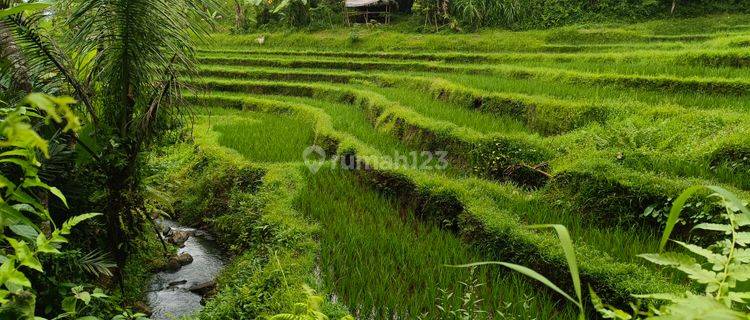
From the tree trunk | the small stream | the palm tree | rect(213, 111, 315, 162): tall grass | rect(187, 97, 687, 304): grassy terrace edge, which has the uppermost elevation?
the tree trunk

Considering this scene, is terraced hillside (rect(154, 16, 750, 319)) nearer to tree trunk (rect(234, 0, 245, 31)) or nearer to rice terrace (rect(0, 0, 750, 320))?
rice terrace (rect(0, 0, 750, 320))

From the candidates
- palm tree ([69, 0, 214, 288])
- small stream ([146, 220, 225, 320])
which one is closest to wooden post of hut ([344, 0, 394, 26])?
small stream ([146, 220, 225, 320])

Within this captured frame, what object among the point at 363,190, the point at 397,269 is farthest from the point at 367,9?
the point at 397,269

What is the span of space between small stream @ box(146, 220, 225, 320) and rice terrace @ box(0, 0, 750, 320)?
0.07ft

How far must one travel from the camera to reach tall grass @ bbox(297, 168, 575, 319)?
8.84ft

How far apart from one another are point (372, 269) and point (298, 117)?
614 cm

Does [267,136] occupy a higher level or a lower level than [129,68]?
lower

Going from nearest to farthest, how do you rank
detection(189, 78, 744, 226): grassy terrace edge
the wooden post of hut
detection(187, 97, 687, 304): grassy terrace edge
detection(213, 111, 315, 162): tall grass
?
1. detection(187, 97, 687, 304): grassy terrace edge
2. detection(189, 78, 744, 226): grassy terrace edge
3. detection(213, 111, 315, 162): tall grass
4. the wooden post of hut

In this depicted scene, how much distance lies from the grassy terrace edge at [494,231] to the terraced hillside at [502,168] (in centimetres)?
1

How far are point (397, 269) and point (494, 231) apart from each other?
29.6 inches

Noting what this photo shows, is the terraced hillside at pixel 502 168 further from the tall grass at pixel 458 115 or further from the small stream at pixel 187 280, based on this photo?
the small stream at pixel 187 280

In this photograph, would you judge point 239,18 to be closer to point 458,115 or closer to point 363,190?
point 458,115

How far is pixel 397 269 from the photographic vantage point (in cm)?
321

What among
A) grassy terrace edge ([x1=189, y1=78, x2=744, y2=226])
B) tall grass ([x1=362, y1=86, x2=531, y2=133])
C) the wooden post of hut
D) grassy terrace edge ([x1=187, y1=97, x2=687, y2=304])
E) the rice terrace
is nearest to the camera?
the rice terrace
